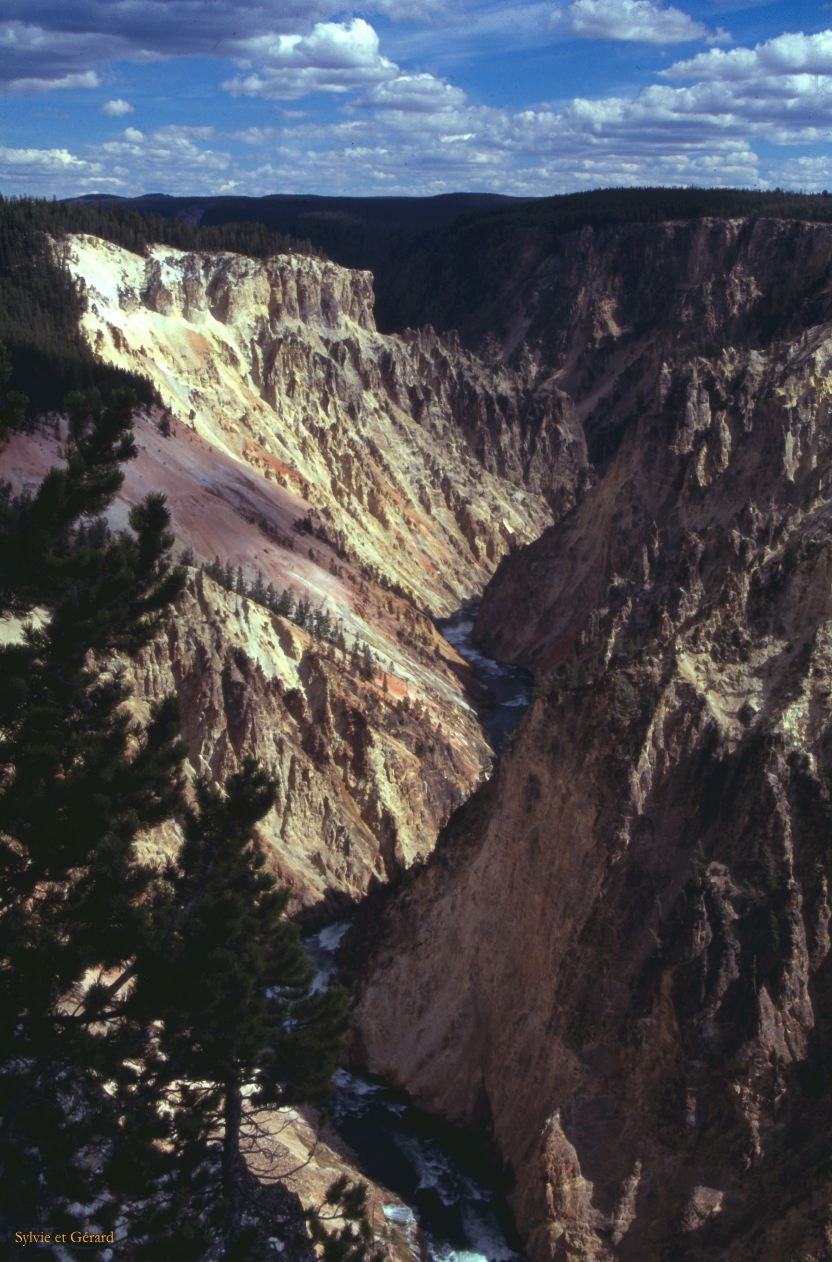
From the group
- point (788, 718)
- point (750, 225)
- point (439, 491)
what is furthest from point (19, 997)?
point (750, 225)

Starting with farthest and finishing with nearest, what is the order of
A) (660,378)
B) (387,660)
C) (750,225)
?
(750,225) → (660,378) → (387,660)

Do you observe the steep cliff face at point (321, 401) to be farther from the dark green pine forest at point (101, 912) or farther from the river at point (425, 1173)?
the dark green pine forest at point (101, 912)

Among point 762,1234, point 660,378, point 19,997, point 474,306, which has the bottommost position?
point 762,1234

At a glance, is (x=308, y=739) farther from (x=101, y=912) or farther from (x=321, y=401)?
(x=321, y=401)

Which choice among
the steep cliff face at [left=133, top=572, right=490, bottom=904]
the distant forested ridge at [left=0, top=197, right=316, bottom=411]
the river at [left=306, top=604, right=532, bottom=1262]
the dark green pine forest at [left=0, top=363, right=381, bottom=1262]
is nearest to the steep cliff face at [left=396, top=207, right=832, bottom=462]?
the distant forested ridge at [left=0, top=197, right=316, bottom=411]

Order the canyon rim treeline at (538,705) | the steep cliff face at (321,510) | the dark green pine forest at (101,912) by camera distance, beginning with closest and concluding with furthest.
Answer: the dark green pine forest at (101,912) < the canyon rim treeline at (538,705) < the steep cliff face at (321,510)

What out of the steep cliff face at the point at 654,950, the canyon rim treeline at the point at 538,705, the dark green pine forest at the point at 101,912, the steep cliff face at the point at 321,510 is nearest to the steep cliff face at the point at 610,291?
the canyon rim treeline at the point at 538,705

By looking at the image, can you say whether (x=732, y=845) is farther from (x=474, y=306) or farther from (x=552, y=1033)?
(x=474, y=306)

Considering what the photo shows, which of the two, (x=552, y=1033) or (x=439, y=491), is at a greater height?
(x=439, y=491)
